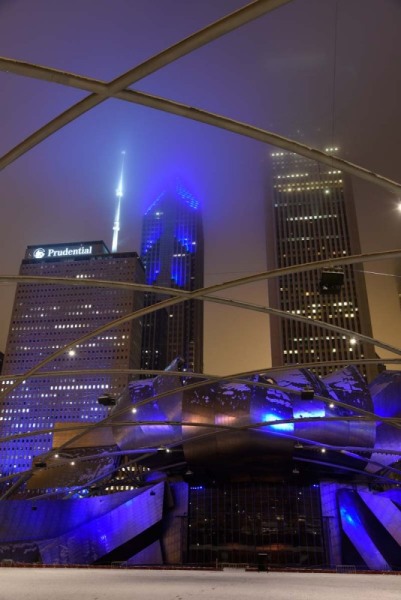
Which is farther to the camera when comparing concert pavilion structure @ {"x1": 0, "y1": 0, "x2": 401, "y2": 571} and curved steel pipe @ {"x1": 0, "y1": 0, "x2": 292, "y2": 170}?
concert pavilion structure @ {"x1": 0, "y1": 0, "x2": 401, "y2": 571}

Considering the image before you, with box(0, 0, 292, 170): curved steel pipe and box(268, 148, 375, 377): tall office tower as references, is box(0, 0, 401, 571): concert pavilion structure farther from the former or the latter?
box(268, 148, 375, 377): tall office tower

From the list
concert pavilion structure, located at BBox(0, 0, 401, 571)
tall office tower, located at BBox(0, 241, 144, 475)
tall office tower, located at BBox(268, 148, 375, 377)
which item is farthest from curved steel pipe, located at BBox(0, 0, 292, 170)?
tall office tower, located at BBox(0, 241, 144, 475)

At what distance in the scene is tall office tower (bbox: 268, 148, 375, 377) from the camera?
142625 millimetres

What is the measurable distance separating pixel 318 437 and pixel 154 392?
1407cm

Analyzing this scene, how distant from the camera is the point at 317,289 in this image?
14412 cm

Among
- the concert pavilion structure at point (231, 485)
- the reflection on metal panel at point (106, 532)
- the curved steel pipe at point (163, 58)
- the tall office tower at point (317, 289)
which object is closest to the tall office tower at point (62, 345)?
the tall office tower at point (317, 289)

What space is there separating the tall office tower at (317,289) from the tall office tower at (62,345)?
187 ft

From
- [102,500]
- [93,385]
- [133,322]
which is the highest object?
[133,322]

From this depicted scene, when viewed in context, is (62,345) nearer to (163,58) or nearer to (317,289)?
(317,289)

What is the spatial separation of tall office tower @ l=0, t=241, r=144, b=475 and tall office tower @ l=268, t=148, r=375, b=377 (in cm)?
5689

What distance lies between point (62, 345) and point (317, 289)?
9078 centimetres

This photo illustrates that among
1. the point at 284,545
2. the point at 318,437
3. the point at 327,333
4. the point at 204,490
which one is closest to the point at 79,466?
the point at 204,490

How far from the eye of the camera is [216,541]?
46469mm

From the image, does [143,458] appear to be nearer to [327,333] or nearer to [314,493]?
[314,493]
